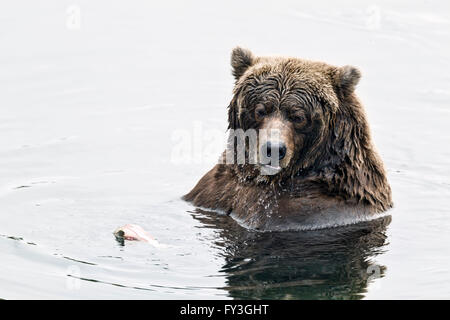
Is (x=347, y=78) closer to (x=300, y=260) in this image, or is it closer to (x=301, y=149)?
(x=301, y=149)

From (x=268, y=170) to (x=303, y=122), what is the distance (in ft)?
2.22

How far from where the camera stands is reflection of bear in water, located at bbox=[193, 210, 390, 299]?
10.9 metres

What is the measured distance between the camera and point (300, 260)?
1171 cm

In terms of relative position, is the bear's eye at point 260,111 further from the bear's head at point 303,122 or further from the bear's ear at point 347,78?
the bear's ear at point 347,78

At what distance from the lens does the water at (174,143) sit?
11.3m

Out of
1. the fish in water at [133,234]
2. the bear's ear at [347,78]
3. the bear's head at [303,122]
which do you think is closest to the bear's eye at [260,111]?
the bear's head at [303,122]

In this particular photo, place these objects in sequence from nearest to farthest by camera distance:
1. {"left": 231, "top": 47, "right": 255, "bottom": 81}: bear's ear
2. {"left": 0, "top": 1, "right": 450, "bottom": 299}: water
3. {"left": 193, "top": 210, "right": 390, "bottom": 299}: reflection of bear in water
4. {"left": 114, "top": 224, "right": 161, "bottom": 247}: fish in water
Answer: {"left": 193, "top": 210, "right": 390, "bottom": 299}: reflection of bear in water, {"left": 0, "top": 1, "right": 450, "bottom": 299}: water, {"left": 114, "top": 224, "right": 161, "bottom": 247}: fish in water, {"left": 231, "top": 47, "right": 255, "bottom": 81}: bear's ear

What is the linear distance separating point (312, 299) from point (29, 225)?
3.86 m

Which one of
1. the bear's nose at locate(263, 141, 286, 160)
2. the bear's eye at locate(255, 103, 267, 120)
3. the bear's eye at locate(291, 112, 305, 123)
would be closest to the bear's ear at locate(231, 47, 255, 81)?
the bear's eye at locate(255, 103, 267, 120)

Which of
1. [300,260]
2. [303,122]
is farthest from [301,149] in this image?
[300,260]

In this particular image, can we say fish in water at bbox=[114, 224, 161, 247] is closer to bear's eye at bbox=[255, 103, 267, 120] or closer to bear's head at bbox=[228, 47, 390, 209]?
bear's head at bbox=[228, 47, 390, 209]
